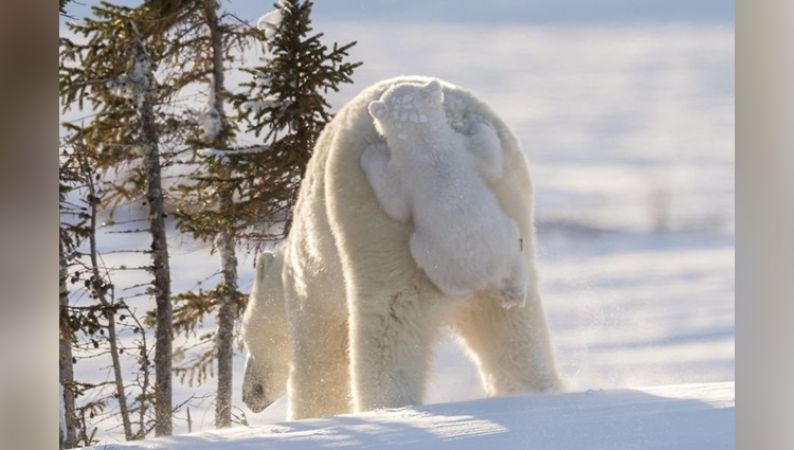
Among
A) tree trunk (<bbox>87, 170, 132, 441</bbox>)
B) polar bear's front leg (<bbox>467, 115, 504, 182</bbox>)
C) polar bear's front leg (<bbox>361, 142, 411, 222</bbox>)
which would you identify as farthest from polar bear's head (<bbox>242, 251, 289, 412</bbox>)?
polar bear's front leg (<bbox>467, 115, 504, 182</bbox>)

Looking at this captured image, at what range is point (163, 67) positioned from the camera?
4293 millimetres

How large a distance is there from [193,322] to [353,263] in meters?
2.07

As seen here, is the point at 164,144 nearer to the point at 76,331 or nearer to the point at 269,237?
the point at 269,237

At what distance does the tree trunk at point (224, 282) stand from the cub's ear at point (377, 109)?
1.93 metres

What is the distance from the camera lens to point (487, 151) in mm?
2244

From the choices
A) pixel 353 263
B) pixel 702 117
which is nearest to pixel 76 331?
pixel 353 263

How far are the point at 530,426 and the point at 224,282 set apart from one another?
225cm

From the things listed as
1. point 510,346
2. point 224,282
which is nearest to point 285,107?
point 224,282

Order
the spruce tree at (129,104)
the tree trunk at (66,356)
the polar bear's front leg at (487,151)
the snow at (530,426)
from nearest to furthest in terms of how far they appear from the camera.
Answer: the snow at (530,426), the polar bear's front leg at (487,151), the tree trunk at (66,356), the spruce tree at (129,104)

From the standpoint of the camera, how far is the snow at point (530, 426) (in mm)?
1812

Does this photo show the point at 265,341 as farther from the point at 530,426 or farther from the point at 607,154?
the point at 607,154

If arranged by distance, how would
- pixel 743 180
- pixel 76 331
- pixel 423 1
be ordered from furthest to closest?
pixel 423 1 → pixel 76 331 → pixel 743 180

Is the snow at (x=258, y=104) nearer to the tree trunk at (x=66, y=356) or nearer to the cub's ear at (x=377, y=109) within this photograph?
the tree trunk at (x=66, y=356)

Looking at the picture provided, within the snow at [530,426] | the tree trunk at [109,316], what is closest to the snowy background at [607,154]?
the tree trunk at [109,316]
